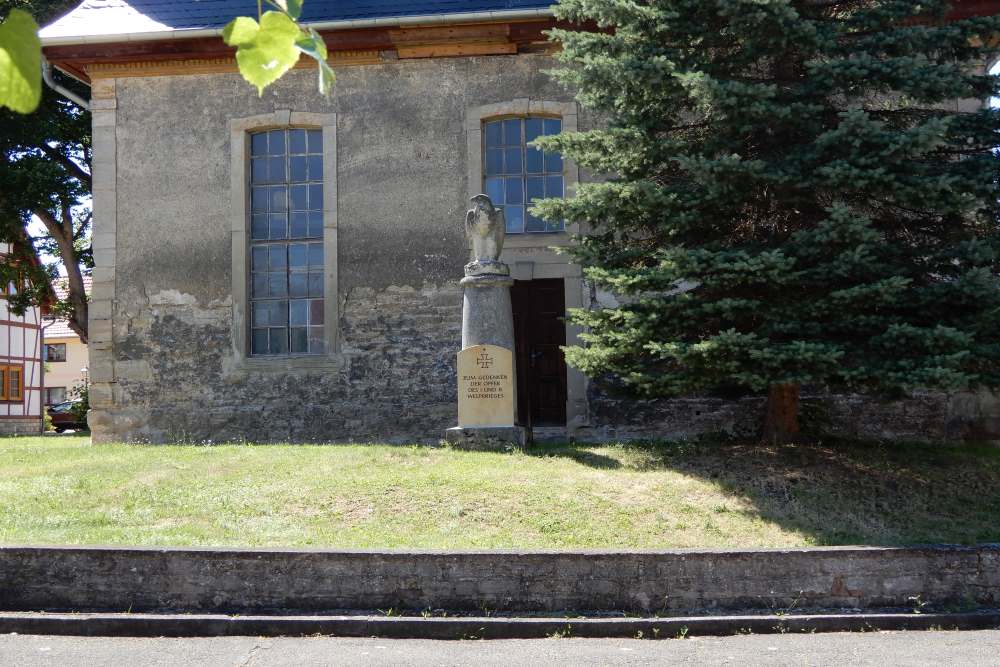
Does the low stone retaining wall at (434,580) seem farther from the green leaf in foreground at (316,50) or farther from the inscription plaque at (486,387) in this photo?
the green leaf in foreground at (316,50)

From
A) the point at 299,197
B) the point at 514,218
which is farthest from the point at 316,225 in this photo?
the point at 514,218

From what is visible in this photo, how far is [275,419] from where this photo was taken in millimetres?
14367

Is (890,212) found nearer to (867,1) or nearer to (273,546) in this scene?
(867,1)

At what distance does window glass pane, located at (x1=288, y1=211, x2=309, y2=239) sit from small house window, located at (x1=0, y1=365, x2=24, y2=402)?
866 inches

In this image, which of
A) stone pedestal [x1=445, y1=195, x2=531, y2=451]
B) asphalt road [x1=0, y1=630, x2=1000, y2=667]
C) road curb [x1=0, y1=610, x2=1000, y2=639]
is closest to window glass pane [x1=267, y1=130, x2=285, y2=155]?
stone pedestal [x1=445, y1=195, x2=531, y2=451]

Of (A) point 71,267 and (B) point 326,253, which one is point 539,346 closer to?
(B) point 326,253

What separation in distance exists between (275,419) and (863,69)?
29.0 feet

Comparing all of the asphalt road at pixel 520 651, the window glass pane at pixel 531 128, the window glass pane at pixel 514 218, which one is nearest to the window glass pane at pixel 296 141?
the window glass pane at pixel 514 218

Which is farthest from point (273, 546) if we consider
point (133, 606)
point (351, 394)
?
point (351, 394)

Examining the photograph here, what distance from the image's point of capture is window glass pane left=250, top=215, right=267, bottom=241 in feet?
49.4

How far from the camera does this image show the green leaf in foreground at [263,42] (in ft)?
4.86

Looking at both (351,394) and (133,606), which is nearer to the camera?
(133,606)

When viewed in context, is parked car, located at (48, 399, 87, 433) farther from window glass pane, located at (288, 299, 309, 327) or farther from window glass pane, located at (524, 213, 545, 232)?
window glass pane, located at (524, 213, 545, 232)

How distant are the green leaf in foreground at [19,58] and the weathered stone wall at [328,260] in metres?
12.7
